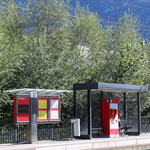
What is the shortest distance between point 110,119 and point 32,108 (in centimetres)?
551

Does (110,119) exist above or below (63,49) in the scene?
below

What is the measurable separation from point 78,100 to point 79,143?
3.44 meters

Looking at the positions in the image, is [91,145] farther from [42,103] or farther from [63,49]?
[63,49]

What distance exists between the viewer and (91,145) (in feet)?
Answer: 57.4

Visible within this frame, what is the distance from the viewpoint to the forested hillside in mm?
24891

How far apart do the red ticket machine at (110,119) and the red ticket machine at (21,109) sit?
548cm

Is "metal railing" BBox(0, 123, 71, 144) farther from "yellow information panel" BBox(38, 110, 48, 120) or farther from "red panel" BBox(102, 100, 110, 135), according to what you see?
"red panel" BBox(102, 100, 110, 135)

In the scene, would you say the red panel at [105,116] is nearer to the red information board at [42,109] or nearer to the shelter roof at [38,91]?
the shelter roof at [38,91]

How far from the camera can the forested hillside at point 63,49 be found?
2489 cm

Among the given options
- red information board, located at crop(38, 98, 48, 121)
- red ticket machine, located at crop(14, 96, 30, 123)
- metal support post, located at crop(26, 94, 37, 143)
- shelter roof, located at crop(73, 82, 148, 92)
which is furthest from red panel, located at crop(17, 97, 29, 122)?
shelter roof, located at crop(73, 82, 148, 92)

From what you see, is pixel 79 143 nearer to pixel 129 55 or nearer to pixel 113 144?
pixel 113 144

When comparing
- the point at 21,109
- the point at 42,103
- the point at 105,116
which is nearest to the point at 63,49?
the point at 105,116

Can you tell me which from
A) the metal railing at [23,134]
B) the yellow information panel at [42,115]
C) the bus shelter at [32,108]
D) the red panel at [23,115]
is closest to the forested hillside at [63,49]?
the metal railing at [23,134]

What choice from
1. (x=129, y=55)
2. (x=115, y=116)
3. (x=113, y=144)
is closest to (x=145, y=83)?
(x=129, y=55)
